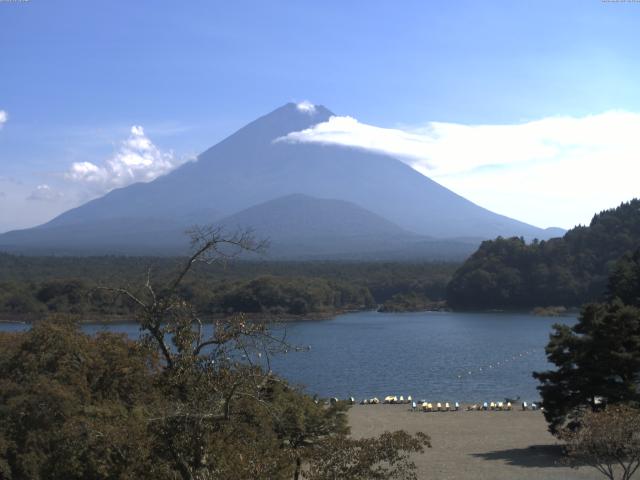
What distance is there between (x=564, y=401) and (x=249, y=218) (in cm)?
12704

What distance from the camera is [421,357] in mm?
28953

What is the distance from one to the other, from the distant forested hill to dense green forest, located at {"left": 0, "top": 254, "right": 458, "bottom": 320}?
4449 mm

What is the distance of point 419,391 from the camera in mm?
21781

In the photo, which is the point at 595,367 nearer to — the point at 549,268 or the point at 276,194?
the point at 549,268

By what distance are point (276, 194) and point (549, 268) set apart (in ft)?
377

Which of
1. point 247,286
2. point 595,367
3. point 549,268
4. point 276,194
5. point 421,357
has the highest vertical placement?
point 276,194

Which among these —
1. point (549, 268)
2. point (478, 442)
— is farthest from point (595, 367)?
point (549, 268)

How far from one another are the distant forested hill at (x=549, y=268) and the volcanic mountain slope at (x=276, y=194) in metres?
89.3

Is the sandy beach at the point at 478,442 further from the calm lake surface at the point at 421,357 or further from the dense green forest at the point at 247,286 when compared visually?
the dense green forest at the point at 247,286

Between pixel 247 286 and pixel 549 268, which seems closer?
pixel 247 286

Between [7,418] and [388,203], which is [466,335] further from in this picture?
[388,203]

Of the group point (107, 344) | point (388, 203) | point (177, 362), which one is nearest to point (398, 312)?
point (107, 344)

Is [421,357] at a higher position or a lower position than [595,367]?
lower

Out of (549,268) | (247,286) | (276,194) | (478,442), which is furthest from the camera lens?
(276,194)
